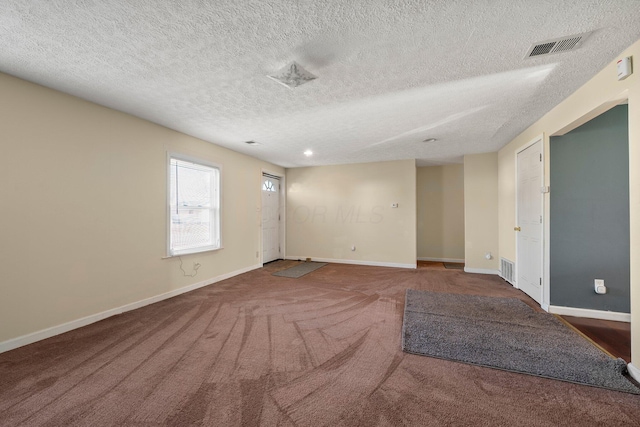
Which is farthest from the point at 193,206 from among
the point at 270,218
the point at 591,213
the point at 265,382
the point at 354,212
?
the point at 591,213

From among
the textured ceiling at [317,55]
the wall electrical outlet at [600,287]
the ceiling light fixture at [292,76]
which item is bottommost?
the wall electrical outlet at [600,287]

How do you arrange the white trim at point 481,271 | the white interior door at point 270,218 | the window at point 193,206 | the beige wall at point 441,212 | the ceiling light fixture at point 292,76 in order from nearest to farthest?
the ceiling light fixture at point 292,76, the window at point 193,206, the white trim at point 481,271, the white interior door at point 270,218, the beige wall at point 441,212

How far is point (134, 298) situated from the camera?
327cm

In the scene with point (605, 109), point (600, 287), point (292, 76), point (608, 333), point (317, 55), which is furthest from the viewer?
point (600, 287)

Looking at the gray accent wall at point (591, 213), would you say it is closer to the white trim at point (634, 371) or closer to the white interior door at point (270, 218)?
the white trim at point (634, 371)

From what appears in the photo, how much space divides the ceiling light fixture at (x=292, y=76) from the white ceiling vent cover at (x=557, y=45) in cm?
174

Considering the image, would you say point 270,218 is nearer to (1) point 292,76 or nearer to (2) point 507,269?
(1) point 292,76

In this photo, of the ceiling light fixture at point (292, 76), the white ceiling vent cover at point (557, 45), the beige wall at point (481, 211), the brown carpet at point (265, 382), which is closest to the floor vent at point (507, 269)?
the beige wall at point (481, 211)

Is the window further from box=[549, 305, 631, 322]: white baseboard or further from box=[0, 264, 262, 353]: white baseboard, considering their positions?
box=[549, 305, 631, 322]: white baseboard

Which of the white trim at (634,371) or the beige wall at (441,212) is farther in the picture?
the beige wall at (441,212)

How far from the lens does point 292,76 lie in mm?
2211

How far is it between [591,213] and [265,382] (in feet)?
12.9

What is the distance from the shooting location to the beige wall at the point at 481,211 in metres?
5.16

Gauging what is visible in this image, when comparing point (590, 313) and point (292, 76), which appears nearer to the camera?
point (292, 76)
